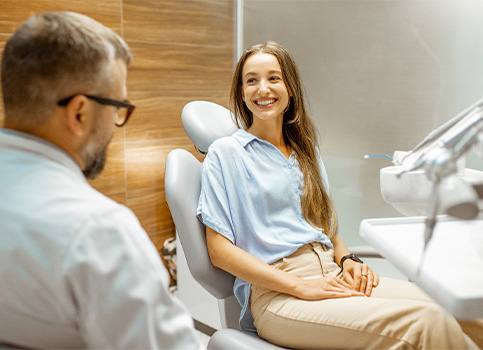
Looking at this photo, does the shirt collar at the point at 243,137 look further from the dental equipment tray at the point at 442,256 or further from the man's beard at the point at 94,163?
the man's beard at the point at 94,163

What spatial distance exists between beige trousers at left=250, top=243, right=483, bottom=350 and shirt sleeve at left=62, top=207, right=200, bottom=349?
1.87 ft

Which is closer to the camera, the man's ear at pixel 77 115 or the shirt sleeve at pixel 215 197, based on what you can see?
the man's ear at pixel 77 115

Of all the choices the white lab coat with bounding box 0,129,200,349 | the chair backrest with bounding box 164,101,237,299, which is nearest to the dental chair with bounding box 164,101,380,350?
the chair backrest with bounding box 164,101,237,299

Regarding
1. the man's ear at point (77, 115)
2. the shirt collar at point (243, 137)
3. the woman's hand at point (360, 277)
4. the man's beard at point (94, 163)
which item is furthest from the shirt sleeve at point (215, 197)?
the man's ear at point (77, 115)

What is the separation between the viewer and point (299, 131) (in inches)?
69.6

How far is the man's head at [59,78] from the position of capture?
81cm

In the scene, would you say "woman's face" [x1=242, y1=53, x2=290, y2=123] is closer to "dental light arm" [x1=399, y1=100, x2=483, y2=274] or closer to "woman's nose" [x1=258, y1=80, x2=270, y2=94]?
"woman's nose" [x1=258, y1=80, x2=270, y2=94]

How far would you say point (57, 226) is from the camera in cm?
71

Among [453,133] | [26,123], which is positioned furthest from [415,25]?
[26,123]

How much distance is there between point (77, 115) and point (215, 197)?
0.66m

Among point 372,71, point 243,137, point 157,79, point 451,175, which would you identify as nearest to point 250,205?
point 243,137

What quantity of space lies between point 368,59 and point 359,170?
0.56 metres

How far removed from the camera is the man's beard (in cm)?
90

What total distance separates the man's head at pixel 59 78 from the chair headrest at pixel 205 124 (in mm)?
827
